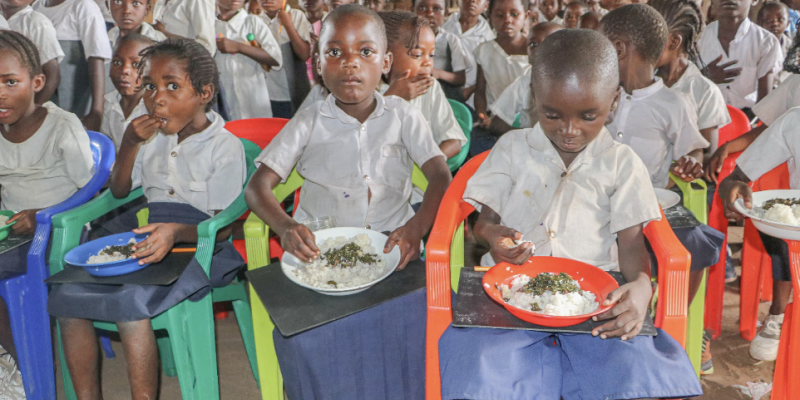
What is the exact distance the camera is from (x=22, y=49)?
259 centimetres

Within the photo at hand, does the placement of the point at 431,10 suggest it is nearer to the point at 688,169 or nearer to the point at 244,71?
the point at 244,71

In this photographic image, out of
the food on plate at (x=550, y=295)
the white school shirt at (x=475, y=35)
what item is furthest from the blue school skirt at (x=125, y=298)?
the white school shirt at (x=475, y=35)

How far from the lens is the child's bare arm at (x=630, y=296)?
4.86 feet

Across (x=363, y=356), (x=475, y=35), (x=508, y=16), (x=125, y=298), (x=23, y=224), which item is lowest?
(x=363, y=356)

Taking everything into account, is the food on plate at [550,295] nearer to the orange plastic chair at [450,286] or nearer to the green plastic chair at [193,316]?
the orange plastic chair at [450,286]

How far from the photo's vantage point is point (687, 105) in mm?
2572

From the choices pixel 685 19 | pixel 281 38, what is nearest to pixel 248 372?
pixel 685 19

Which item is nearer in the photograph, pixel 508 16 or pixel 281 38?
pixel 508 16

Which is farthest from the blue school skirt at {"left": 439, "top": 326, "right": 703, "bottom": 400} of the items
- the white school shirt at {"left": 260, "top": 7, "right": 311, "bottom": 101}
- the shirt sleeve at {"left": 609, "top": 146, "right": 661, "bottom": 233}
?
the white school shirt at {"left": 260, "top": 7, "right": 311, "bottom": 101}

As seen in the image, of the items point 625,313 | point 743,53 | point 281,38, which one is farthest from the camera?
point 281,38

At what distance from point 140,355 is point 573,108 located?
1556mm

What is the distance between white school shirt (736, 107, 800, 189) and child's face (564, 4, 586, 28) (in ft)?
9.86

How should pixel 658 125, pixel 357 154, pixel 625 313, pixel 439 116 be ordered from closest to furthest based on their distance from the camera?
pixel 625 313 → pixel 357 154 → pixel 658 125 → pixel 439 116

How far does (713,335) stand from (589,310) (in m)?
1.52
